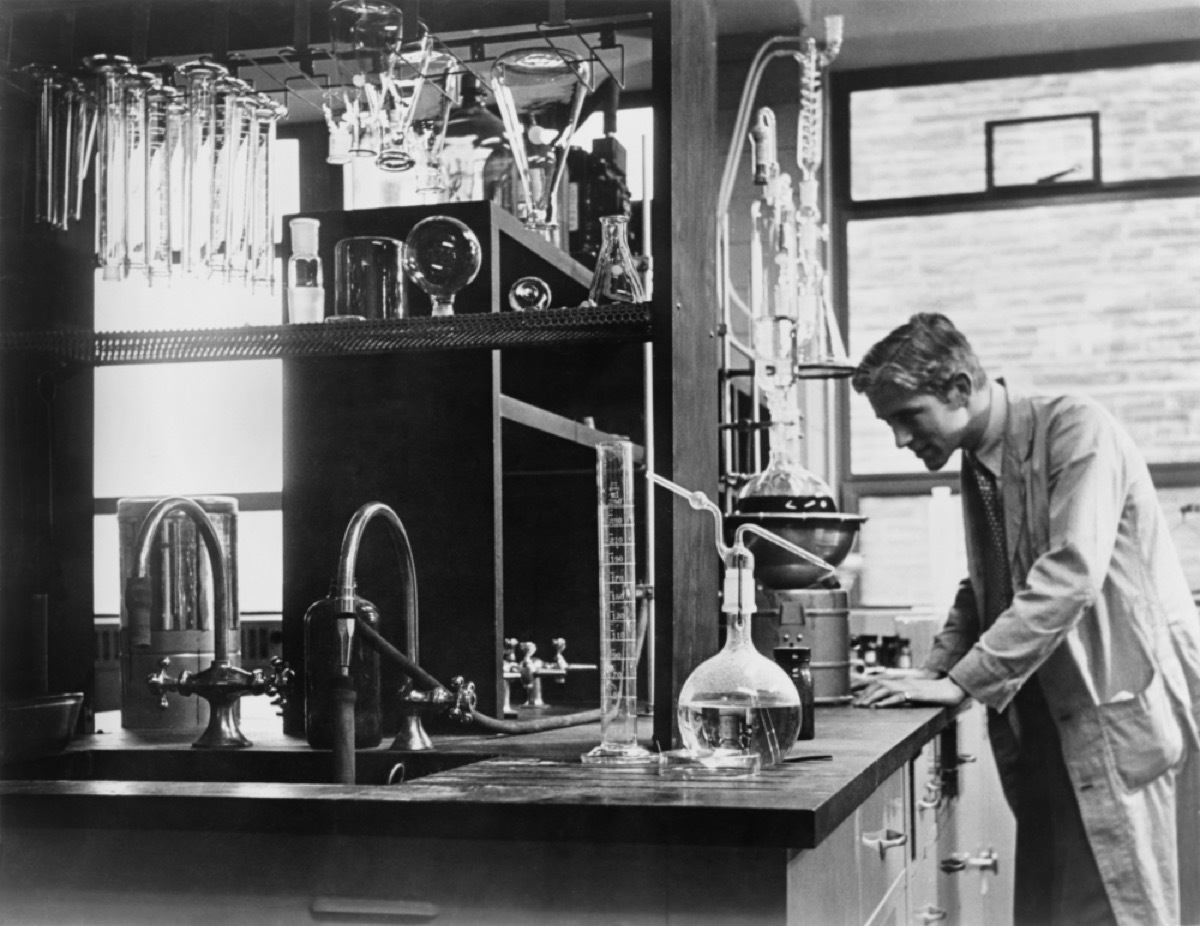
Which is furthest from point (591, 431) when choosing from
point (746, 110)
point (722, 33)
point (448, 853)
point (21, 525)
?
point (722, 33)

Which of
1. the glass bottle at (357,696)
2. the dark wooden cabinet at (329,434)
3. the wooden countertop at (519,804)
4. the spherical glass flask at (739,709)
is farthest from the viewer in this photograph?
the dark wooden cabinet at (329,434)

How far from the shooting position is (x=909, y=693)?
2.41 metres

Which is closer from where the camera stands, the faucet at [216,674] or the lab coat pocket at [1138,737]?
the faucet at [216,674]

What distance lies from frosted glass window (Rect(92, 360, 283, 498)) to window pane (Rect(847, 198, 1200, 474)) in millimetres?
2277

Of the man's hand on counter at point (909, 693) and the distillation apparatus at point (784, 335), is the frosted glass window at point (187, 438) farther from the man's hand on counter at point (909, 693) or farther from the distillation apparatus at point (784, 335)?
the man's hand on counter at point (909, 693)

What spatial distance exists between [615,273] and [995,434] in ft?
2.88

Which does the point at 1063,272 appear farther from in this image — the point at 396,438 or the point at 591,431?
the point at 396,438

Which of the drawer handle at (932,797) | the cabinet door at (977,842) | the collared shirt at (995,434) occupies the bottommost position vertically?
the cabinet door at (977,842)

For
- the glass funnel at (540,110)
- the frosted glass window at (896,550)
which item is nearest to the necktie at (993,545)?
the glass funnel at (540,110)

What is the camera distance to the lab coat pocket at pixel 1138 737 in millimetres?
2484

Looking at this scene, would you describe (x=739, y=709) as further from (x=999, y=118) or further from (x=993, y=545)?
(x=999, y=118)

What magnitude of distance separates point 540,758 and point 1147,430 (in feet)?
12.7

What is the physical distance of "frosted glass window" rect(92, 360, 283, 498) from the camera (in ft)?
18.2

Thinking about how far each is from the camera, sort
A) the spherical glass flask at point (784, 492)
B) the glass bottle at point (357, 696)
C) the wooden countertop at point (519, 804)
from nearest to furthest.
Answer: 1. the wooden countertop at point (519, 804)
2. the glass bottle at point (357, 696)
3. the spherical glass flask at point (784, 492)
